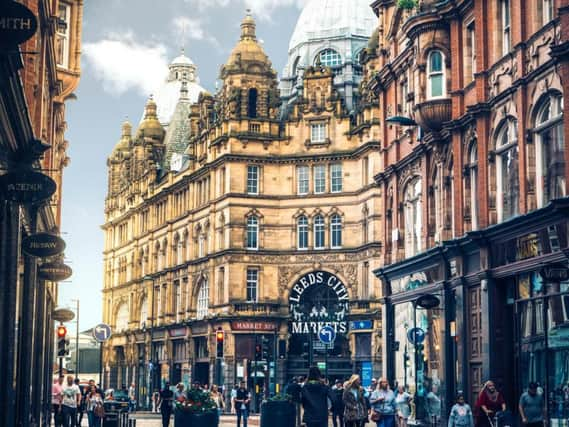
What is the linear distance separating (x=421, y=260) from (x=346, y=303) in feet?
130

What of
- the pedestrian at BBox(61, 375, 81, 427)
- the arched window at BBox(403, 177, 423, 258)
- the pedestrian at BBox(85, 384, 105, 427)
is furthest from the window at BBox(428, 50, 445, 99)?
the pedestrian at BBox(61, 375, 81, 427)

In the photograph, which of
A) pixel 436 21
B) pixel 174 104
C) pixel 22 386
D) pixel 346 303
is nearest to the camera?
pixel 22 386

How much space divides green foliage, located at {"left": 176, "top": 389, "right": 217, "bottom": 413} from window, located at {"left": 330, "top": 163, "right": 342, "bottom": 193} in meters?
53.7

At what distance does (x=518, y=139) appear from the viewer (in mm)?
31141

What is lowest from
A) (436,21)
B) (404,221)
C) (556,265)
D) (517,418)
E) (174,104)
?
(517,418)

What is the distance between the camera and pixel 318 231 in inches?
3199

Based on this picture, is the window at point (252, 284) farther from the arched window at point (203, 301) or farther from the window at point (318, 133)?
the window at point (318, 133)

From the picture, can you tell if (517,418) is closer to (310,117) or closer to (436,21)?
(436,21)

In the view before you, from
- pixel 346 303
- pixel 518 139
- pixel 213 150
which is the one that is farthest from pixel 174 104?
pixel 518 139

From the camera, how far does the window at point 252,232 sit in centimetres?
8100

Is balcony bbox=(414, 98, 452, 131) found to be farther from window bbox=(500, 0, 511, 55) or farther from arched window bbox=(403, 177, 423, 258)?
window bbox=(500, 0, 511, 55)

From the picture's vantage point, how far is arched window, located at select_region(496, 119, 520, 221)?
105 ft

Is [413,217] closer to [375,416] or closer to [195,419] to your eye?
[375,416]

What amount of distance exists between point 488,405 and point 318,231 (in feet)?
176
